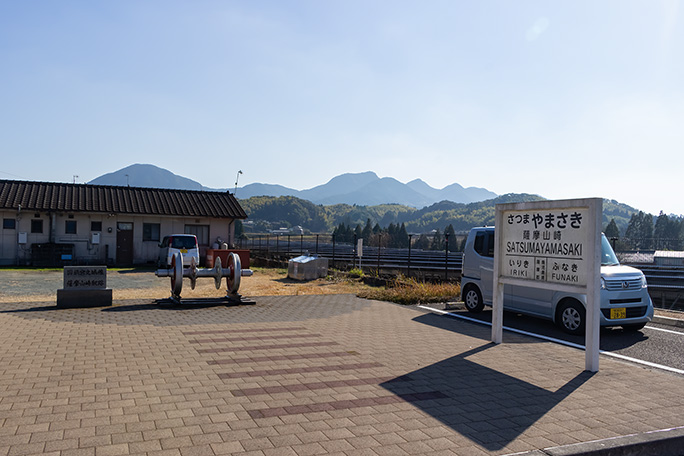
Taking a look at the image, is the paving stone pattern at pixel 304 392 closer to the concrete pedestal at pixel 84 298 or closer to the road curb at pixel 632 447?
the road curb at pixel 632 447

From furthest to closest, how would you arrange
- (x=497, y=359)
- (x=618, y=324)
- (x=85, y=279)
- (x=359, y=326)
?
(x=85, y=279), (x=359, y=326), (x=618, y=324), (x=497, y=359)

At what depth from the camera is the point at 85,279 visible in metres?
11.2

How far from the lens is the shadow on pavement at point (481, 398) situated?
13.8 feet

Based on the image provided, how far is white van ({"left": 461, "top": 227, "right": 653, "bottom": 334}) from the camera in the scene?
27.6ft

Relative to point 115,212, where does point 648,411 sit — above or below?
below

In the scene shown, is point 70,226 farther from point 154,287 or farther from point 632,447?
point 632,447

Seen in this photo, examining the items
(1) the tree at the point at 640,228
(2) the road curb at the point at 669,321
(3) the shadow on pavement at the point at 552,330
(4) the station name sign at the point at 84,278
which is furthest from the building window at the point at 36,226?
(1) the tree at the point at 640,228

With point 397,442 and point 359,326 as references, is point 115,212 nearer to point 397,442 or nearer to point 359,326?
point 359,326

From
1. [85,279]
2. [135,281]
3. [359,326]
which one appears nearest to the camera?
[359,326]

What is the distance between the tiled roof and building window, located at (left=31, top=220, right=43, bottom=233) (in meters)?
0.89

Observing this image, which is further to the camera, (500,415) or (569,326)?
(569,326)

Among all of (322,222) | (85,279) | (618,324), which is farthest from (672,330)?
(322,222)

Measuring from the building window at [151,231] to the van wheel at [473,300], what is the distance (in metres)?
21.5

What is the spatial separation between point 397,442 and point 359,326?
5.42 meters
